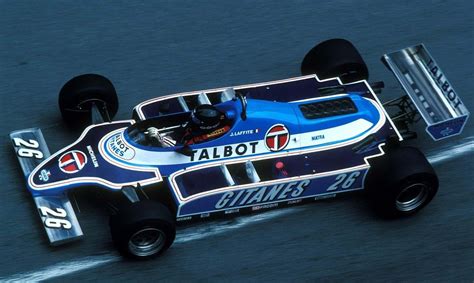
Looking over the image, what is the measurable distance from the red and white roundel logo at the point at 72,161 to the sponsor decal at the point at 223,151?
118cm

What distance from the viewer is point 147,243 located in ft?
29.3

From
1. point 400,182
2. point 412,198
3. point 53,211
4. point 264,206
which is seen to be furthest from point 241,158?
point 53,211

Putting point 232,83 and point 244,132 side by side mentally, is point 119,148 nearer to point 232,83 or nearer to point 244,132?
point 244,132

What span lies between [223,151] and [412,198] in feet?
7.14

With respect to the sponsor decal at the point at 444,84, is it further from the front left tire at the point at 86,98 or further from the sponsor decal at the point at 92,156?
the sponsor decal at the point at 92,156

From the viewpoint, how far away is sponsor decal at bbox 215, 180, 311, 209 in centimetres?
915

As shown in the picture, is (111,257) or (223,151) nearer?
(111,257)

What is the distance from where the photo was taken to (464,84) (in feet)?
38.6

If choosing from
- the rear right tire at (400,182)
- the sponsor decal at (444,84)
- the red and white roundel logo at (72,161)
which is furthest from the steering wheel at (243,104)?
the sponsor decal at (444,84)

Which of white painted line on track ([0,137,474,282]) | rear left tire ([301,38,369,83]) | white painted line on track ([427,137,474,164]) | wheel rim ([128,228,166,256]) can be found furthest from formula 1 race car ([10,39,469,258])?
white painted line on track ([427,137,474,164])

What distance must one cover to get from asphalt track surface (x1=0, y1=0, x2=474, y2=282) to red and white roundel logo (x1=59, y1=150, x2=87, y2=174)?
0.52m

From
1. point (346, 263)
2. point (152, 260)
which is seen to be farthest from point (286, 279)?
point (152, 260)

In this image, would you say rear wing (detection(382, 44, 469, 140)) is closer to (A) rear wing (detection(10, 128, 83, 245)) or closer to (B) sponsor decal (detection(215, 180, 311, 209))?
(B) sponsor decal (detection(215, 180, 311, 209))

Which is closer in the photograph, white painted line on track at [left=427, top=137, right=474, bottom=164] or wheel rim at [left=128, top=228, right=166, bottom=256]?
wheel rim at [left=128, top=228, right=166, bottom=256]
